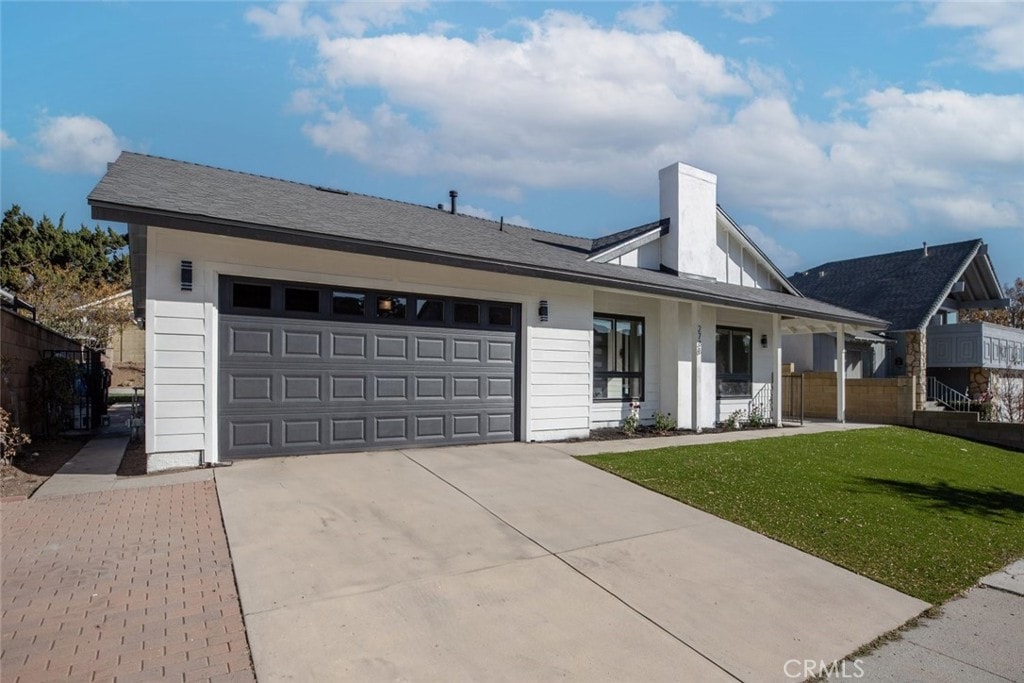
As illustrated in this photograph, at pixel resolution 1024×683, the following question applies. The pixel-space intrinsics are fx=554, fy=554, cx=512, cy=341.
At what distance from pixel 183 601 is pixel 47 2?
9629 millimetres

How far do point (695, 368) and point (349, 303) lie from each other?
8007 mm

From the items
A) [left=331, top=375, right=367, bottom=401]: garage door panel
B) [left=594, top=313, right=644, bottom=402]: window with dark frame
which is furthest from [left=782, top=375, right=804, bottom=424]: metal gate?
[left=331, top=375, right=367, bottom=401]: garage door panel

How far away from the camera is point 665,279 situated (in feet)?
39.6

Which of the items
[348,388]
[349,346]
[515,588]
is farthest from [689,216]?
[515,588]

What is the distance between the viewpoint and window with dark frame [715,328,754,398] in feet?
46.6

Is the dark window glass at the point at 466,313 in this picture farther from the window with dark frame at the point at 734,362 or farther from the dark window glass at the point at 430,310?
the window with dark frame at the point at 734,362

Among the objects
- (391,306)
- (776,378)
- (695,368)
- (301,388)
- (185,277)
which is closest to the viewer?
(185,277)

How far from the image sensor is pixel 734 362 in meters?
14.6

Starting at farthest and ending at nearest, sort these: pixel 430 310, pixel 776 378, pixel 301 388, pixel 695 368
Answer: pixel 776 378
pixel 695 368
pixel 430 310
pixel 301 388

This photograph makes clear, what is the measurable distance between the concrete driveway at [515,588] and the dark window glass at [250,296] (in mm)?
2224

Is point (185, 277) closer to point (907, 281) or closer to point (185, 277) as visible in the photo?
point (185, 277)

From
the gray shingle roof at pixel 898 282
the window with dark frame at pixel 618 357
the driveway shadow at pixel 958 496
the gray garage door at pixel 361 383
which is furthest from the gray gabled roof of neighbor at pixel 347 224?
the gray shingle roof at pixel 898 282

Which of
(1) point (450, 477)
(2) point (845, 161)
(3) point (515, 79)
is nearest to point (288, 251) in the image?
(1) point (450, 477)

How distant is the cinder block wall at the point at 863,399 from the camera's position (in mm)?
17016
